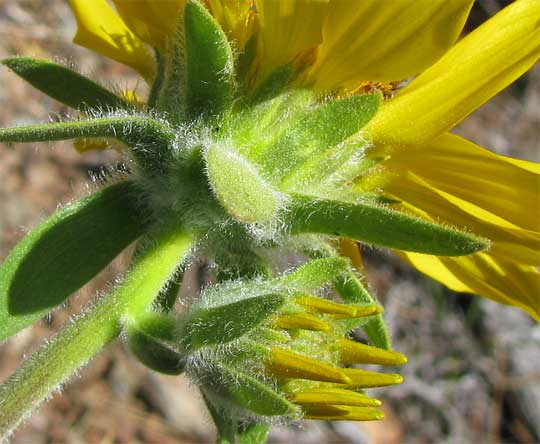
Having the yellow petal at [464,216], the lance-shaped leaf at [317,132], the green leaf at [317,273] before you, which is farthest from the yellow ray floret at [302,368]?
the yellow petal at [464,216]

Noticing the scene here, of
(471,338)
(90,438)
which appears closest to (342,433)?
(471,338)

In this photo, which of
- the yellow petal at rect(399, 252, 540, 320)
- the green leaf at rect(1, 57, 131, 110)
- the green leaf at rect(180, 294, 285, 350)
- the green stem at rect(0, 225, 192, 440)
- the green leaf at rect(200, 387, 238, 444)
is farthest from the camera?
the yellow petal at rect(399, 252, 540, 320)

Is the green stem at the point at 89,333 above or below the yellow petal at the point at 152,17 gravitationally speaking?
below

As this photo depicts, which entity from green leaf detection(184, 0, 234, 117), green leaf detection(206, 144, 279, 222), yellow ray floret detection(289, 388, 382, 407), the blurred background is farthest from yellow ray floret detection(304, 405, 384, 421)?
the blurred background

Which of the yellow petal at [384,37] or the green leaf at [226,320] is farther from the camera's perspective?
the yellow petal at [384,37]

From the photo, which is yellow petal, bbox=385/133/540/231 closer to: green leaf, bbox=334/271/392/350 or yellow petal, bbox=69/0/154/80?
green leaf, bbox=334/271/392/350

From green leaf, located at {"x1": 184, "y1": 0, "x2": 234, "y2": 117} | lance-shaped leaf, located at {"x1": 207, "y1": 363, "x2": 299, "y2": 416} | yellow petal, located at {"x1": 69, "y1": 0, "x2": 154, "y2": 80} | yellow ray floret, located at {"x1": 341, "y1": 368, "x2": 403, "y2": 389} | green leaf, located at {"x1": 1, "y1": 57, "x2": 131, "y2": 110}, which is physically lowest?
lance-shaped leaf, located at {"x1": 207, "y1": 363, "x2": 299, "y2": 416}

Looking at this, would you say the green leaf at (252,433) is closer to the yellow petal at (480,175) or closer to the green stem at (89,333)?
the green stem at (89,333)

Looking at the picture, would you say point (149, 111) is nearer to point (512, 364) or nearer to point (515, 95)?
point (512, 364)

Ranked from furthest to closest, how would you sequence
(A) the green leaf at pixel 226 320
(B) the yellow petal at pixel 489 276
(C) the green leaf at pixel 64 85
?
(B) the yellow petal at pixel 489 276, (C) the green leaf at pixel 64 85, (A) the green leaf at pixel 226 320
